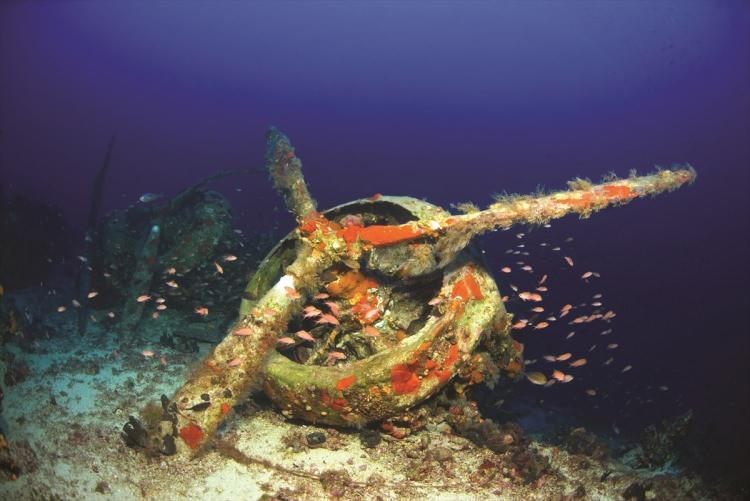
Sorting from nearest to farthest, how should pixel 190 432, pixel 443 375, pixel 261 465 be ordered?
pixel 190 432, pixel 261 465, pixel 443 375

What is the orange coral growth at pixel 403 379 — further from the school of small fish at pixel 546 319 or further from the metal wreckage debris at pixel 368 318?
the school of small fish at pixel 546 319

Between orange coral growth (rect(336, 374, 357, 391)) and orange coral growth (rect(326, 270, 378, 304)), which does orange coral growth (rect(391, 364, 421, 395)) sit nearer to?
orange coral growth (rect(336, 374, 357, 391))

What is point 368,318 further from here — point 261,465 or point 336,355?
point 261,465

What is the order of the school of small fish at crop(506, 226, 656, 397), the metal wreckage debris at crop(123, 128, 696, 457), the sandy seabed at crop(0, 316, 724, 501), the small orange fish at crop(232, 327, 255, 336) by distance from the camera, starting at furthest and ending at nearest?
the school of small fish at crop(506, 226, 656, 397) → the small orange fish at crop(232, 327, 255, 336) → the metal wreckage debris at crop(123, 128, 696, 457) → the sandy seabed at crop(0, 316, 724, 501)

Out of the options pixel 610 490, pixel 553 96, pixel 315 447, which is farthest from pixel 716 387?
pixel 553 96

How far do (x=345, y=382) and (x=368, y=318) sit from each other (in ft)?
3.19

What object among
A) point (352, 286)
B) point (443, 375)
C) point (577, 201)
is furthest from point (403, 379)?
point (577, 201)

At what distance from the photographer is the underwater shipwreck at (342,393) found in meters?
4.16

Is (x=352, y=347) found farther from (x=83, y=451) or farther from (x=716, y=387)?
(x=716, y=387)

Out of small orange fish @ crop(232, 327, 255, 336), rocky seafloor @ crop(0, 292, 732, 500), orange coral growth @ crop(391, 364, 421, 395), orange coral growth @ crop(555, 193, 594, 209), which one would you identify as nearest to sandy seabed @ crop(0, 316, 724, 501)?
rocky seafloor @ crop(0, 292, 732, 500)

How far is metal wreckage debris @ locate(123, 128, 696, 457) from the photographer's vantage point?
4.50m

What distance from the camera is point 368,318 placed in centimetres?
518

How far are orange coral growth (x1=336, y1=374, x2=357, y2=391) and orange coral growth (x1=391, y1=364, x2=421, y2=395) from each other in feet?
1.58

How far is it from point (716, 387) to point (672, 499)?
51.7 feet
